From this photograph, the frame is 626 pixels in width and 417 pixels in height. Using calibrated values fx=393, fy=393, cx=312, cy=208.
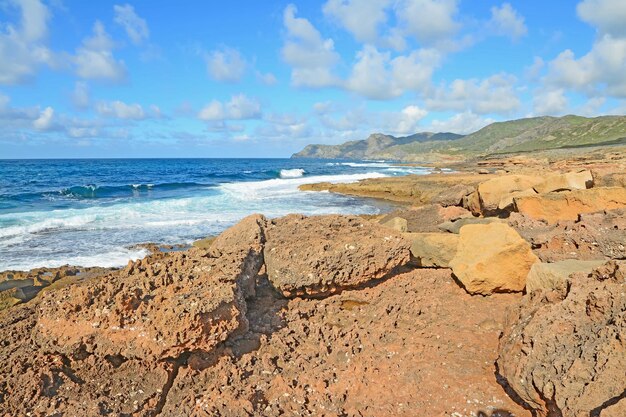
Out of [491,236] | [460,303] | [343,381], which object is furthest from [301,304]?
[491,236]

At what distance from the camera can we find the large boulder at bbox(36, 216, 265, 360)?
3607 mm

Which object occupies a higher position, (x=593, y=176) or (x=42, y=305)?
(x=593, y=176)

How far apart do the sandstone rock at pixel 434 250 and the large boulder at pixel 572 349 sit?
194 cm

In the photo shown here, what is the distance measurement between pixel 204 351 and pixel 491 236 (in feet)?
12.7

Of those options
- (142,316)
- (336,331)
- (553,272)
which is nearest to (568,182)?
(553,272)

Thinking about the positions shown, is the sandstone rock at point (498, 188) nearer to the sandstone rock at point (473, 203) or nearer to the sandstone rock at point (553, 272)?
the sandstone rock at point (473, 203)

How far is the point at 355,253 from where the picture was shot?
5199mm

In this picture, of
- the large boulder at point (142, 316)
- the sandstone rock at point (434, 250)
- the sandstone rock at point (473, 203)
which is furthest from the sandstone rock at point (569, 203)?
the large boulder at point (142, 316)

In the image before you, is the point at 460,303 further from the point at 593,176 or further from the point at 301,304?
the point at 593,176

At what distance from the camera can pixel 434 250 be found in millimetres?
5965

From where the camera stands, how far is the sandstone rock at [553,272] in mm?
4180

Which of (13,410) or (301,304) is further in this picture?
(301,304)

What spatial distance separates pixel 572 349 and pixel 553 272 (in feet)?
4.34

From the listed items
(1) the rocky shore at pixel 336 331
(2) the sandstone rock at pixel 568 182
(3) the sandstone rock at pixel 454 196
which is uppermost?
(2) the sandstone rock at pixel 568 182
